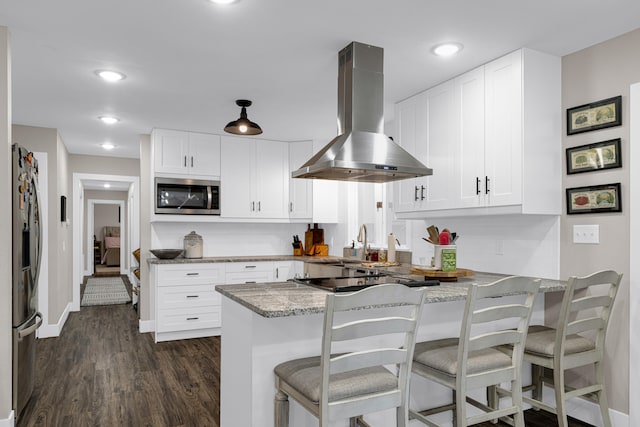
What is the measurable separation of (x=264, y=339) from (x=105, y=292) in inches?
295

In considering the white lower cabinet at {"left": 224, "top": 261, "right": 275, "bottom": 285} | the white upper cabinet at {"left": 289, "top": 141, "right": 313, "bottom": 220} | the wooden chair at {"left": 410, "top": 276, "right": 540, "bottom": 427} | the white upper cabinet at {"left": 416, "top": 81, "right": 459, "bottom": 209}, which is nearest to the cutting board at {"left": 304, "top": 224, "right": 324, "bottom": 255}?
the white upper cabinet at {"left": 289, "top": 141, "right": 313, "bottom": 220}

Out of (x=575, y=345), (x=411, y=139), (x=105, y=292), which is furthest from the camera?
(x=105, y=292)

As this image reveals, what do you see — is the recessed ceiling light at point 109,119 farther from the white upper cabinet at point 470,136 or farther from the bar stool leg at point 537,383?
the bar stool leg at point 537,383

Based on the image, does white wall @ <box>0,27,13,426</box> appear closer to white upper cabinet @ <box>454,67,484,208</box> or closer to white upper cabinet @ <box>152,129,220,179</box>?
white upper cabinet @ <box>152,129,220,179</box>

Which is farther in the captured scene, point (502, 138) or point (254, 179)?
point (254, 179)

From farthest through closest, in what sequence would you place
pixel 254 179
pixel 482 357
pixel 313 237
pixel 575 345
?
pixel 313 237, pixel 254 179, pixel 575 345, pixel 482 357

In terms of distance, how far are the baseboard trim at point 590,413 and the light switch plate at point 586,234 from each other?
1.03m

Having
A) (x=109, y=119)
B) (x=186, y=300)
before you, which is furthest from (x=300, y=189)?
(x=109, y=119)

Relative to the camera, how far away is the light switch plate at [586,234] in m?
2.75

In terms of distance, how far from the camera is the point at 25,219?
2891mm

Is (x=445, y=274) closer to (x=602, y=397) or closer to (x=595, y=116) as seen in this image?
(x=602, y=397)

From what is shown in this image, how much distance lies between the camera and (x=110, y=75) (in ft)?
10.8

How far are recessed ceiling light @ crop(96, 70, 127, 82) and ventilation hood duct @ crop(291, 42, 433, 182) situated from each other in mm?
1643

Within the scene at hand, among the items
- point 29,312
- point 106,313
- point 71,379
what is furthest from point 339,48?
point 106,313
